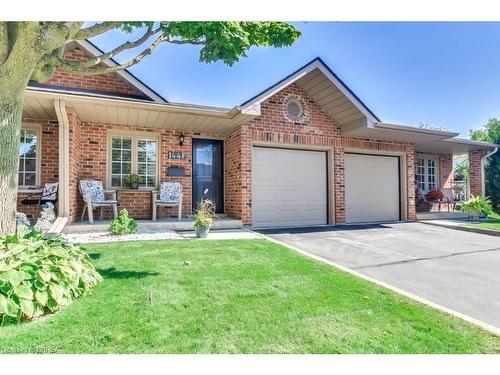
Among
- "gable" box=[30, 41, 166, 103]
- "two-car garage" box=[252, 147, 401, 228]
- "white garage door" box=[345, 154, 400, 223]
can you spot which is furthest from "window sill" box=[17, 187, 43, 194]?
"white garage door" box=[345, 154, 400, 223]

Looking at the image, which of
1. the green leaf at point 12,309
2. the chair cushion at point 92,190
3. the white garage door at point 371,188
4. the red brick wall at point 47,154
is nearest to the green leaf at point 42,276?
the green leaf at point 12,309

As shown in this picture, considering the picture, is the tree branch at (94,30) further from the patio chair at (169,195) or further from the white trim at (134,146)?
the patio chair at (169,195)

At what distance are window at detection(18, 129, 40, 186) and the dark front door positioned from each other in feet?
12.6

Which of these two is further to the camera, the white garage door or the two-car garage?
the white garage door

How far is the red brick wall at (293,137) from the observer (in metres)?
7.80

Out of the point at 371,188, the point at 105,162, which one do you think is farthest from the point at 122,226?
the point at 371,188

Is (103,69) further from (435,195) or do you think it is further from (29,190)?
(435,195)

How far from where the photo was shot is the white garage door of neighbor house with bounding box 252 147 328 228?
8.31 meters

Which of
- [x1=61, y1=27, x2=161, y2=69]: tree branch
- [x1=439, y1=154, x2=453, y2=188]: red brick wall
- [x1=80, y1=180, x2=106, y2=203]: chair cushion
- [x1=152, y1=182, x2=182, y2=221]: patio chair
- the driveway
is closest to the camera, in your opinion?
the driveway

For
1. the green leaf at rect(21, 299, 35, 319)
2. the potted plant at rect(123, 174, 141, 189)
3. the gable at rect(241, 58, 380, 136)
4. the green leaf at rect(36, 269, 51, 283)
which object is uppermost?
the gable at rect(241, 58, 380, 136)

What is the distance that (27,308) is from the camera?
2.40 metres

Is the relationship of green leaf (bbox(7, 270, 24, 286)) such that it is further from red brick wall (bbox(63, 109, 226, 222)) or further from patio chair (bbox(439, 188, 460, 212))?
patio chair (bbox(439, 188, 460, 212))

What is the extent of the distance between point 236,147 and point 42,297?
607cm
